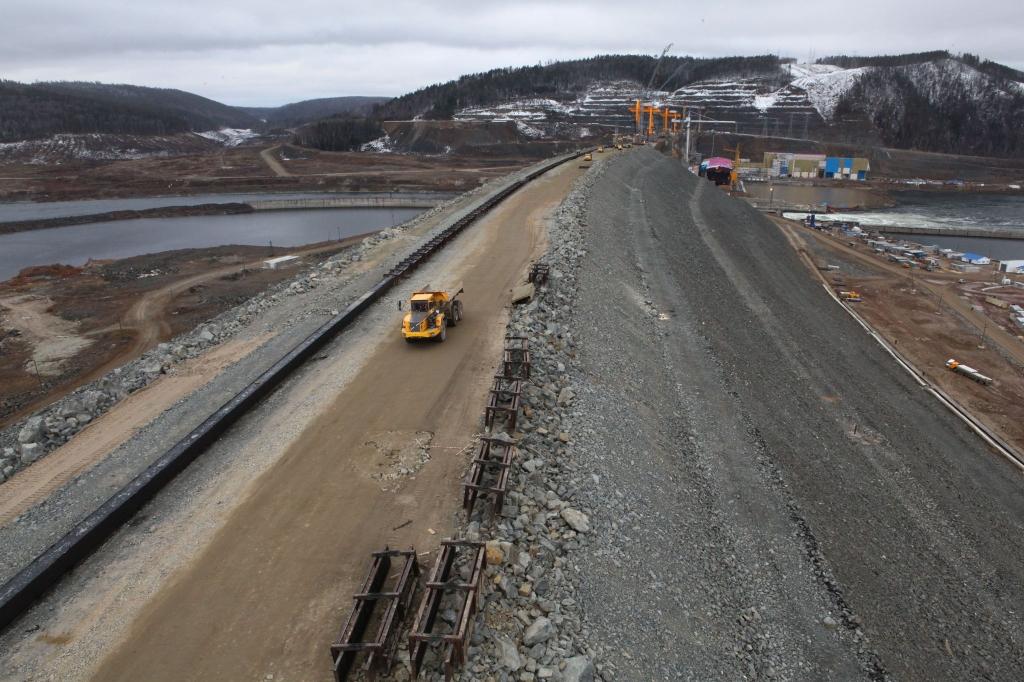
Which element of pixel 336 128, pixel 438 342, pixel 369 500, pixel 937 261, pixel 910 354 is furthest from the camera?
pixel 336 128

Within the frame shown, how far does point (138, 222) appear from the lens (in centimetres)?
7206

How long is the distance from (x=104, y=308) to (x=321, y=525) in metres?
35.3

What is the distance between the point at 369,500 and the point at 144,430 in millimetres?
5805

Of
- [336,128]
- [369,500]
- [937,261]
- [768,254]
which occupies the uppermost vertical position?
[336,128]

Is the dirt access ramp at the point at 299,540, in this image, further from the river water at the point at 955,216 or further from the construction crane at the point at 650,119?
the construction crane at the point at 650,119

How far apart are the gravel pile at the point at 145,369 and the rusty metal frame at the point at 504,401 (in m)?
7.99

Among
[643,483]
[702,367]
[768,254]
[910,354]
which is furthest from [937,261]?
[643,483]

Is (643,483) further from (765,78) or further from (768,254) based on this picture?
(765,78)

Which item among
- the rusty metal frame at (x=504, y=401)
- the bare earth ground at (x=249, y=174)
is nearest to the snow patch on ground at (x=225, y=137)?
the bare earth ground at (x=249, y=174)

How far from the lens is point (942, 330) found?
1415 inches

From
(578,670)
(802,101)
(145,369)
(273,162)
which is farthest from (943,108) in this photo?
(578,670)

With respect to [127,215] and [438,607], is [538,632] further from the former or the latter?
[127,215]

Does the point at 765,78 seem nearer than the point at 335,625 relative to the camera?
No

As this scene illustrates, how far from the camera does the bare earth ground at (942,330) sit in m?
26.6
